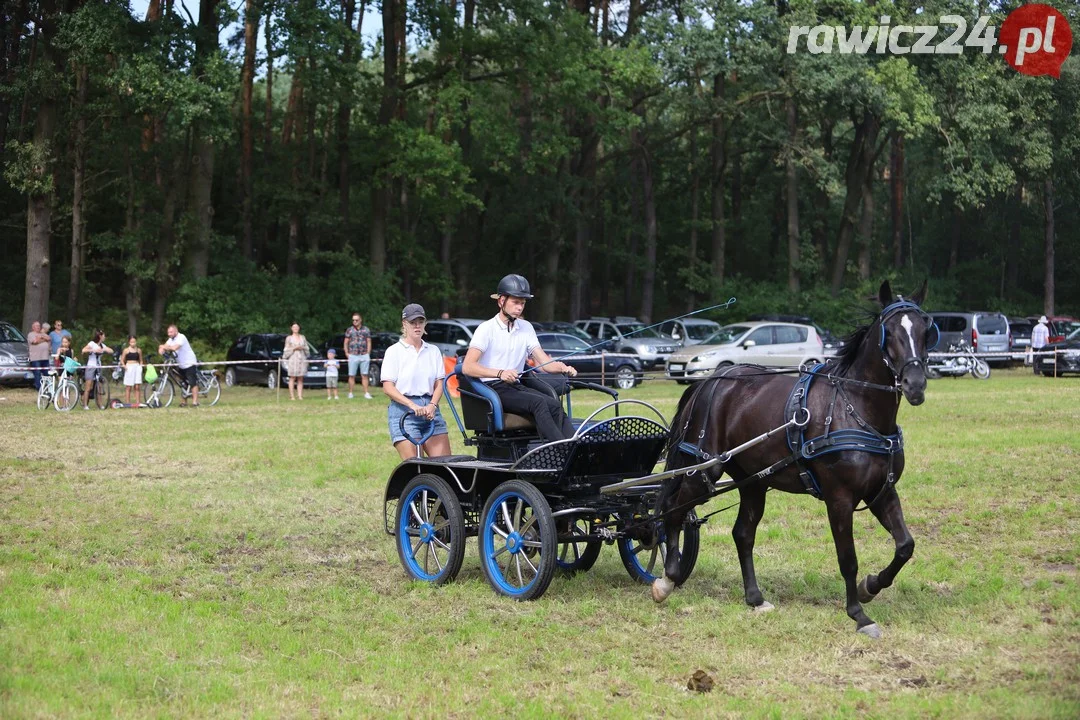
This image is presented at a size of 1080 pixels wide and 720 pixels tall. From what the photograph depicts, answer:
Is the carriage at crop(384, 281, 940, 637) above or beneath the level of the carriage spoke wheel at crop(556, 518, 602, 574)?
above

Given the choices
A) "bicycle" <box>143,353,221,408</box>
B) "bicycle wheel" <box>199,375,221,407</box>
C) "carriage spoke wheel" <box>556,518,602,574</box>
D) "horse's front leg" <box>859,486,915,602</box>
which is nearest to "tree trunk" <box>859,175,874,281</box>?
"bicycle wheel" <box>199,375,221,407</box>

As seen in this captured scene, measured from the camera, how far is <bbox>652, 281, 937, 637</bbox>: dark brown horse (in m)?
7.25

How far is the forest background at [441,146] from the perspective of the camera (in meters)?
32.4

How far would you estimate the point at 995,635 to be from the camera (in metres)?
6.91

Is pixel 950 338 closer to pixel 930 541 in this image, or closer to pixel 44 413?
pixel 44 413

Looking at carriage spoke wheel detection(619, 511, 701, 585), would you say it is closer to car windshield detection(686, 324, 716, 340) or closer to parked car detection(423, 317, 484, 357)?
parked car detection(423, 317, 484, 357)

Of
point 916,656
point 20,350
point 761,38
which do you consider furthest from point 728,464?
point 761,38

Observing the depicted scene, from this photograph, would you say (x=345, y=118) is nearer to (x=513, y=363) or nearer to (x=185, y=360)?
(x=185, y=360)

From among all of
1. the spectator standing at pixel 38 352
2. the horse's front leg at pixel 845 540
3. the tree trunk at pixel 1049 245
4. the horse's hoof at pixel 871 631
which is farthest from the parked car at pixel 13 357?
the tree trunk at pixel 1049 245

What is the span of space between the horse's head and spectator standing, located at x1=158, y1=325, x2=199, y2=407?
19.2 meters

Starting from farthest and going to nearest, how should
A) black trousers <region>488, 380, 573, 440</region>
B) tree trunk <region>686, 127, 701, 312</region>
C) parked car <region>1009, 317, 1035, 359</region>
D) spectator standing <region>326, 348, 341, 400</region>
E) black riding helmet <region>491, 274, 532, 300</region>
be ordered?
tree trunk <region>686, 127, 701, 312</region> → parked car <region>1009, 317, 1035, 359</region> → spectator standing <region>326, 348, 341, 400</region> → black riding helmet <region>491, 274, 532, 300</region> → black trousers <region>488, 380, 573, 440</region>

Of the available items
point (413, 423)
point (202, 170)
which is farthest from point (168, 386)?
point (413, 423)

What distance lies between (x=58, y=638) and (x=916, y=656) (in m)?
4.69

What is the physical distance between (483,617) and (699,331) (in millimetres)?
31489
